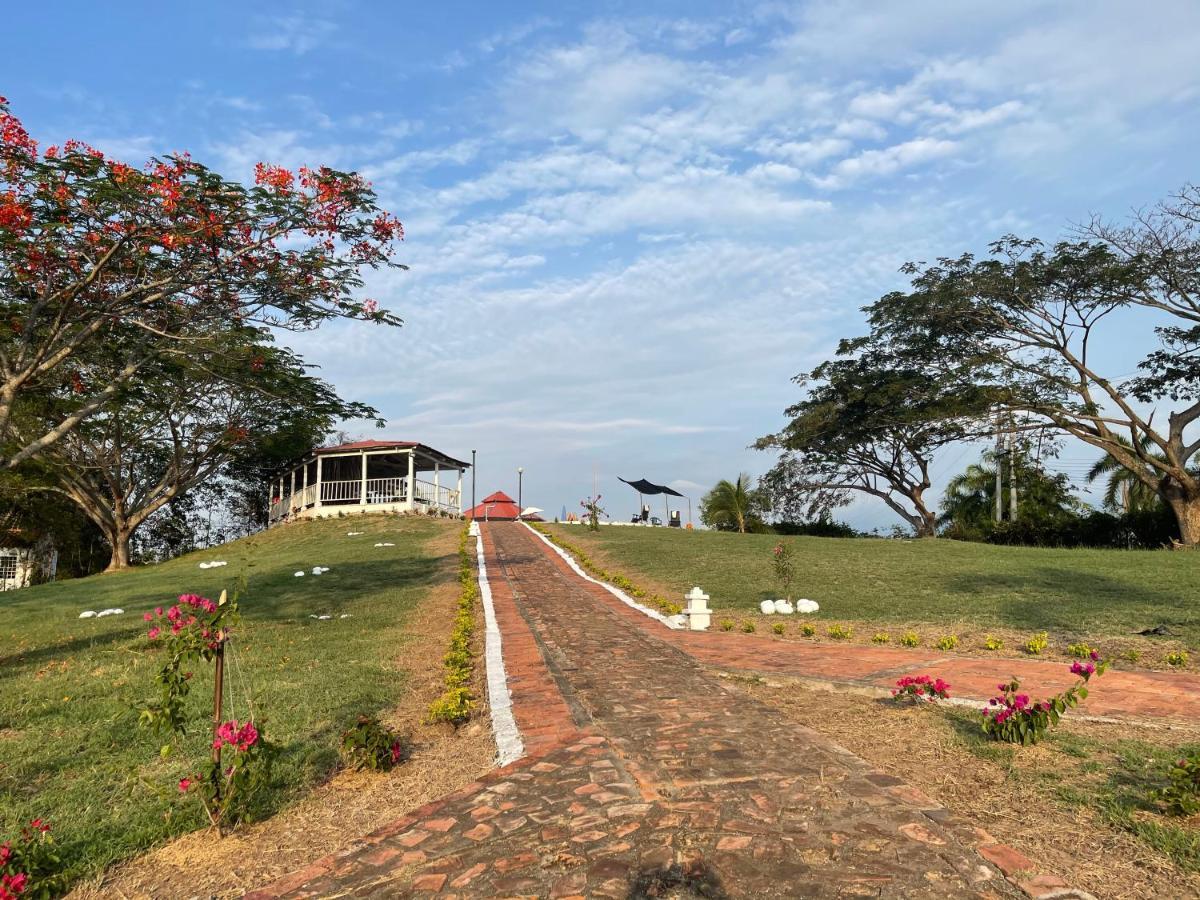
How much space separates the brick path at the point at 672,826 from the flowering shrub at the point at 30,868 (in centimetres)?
93

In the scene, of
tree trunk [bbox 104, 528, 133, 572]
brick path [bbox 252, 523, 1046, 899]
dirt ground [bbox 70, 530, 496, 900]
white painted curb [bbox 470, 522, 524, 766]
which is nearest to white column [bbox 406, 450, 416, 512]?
tree trunk [bbox 104, 528, 133, 572]

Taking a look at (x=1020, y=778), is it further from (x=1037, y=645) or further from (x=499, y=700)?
(x=1037, y=645)

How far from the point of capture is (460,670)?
25.9 ft

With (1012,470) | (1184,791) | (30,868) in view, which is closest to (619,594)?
(1184,791)

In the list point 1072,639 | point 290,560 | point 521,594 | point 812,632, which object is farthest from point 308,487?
point 1072,639

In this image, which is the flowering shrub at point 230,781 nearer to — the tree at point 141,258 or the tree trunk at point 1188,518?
the tree at point 141,258

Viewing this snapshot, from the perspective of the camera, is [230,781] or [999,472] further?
[999,472]

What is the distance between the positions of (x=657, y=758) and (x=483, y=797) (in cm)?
116

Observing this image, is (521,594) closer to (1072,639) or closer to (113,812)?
(1072,639)

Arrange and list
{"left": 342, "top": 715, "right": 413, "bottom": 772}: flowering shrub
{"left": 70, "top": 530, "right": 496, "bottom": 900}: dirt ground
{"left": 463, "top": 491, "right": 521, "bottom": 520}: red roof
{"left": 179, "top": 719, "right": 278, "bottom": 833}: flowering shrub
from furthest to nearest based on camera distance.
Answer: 1. {"left": 463, "top": 491, "right": 521, "bottom": 520}: red roof
2. {"left": 342, "top": 715, "right": 413, "bottom": 772}: flowering shrub
3. {"left": 179, "top": 719, "right": 278, "bottom": 833}: flowering shrub
4. {"left": 70, "top": 530, "right": 496, "bottom": 900}: dirt ground

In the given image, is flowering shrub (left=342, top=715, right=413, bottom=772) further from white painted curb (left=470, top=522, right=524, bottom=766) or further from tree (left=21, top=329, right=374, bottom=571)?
tree (left=21, top=329, right=374, bottom=571)

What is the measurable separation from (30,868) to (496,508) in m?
46.5

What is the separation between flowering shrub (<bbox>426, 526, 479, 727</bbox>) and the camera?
633 centimetres

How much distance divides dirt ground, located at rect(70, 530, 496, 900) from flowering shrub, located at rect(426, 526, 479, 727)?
118 millimetres
